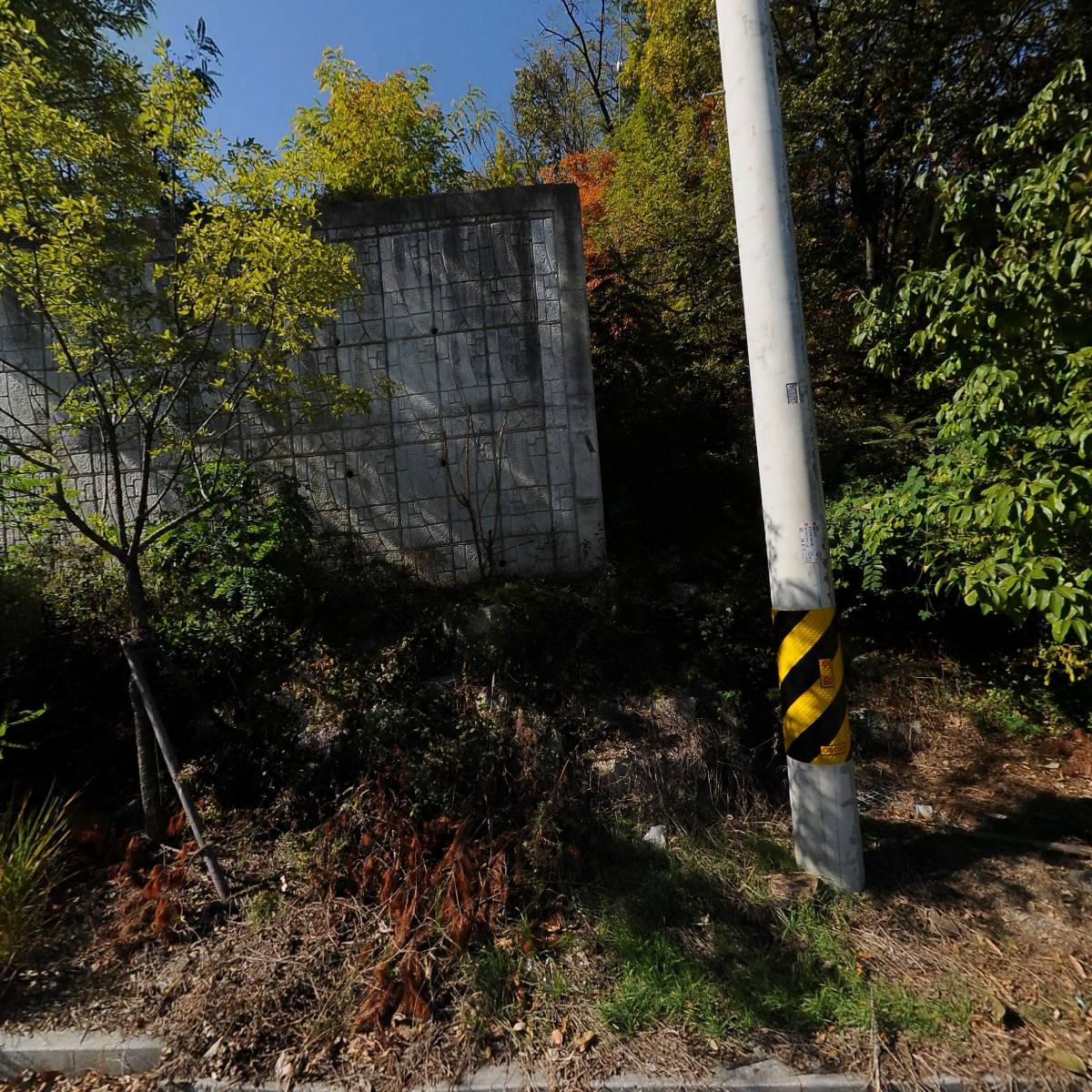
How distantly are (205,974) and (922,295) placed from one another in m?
4.51

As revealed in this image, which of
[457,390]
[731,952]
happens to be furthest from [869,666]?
[457,390]

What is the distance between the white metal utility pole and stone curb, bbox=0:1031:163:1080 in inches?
110

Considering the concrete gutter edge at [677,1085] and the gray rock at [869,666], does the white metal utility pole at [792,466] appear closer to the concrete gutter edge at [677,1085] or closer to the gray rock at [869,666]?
the concrete gutter edge at [677,1085]

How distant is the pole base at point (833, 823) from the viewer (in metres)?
2.96

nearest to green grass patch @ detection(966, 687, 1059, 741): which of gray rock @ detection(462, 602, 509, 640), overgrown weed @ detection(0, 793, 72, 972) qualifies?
gray rock @ detection(462, 602, 509, 640)

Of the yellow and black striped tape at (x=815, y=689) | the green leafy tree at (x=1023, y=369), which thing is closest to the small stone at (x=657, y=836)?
the yellow and black striped tape at (x=815, y=689)

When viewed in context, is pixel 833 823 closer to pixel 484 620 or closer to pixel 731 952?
pixel 731 952

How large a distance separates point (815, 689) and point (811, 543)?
25.6 inches

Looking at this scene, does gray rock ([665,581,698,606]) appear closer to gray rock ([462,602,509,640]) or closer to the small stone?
gray rock ([462,602,509,640])

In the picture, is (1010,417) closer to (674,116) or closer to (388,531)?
(388,531)

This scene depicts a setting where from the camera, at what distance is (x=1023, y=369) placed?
3.13m

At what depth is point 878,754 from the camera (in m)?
4.23

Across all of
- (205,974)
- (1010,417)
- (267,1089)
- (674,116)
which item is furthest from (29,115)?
(674,116)

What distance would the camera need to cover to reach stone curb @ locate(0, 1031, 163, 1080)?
2459 mm
